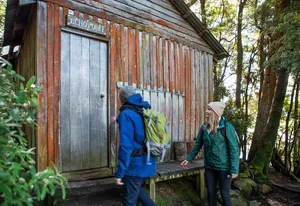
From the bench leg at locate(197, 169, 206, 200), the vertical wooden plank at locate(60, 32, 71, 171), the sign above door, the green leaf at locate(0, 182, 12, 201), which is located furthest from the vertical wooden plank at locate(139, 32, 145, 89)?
the green leaf at locate(0, 182, 12, 201)

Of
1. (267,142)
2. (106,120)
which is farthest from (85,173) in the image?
(267,142)

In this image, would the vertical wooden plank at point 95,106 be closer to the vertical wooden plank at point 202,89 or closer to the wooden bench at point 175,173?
the wooden bench at point 175,173

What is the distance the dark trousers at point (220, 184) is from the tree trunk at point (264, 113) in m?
5.74

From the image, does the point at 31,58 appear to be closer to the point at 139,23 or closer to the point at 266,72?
the point at 139,23

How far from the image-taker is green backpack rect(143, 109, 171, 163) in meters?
3.53

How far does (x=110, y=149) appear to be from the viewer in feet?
17.3

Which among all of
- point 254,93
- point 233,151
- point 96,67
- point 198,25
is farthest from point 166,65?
point 254,93

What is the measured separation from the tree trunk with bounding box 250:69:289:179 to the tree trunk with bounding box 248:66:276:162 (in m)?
0.27

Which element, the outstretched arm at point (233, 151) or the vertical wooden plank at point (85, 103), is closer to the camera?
the outstretched arm at point (233, 151)

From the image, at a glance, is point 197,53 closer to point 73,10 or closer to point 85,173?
point 73,10

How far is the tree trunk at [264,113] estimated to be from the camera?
31.3 ft

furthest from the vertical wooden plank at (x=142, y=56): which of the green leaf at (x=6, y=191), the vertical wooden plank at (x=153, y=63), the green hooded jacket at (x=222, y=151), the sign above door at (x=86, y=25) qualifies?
the green leaf at (x=6, y=191)

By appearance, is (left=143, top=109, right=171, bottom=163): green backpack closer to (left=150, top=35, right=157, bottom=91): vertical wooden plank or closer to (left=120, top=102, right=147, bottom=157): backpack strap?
(left=120, top=102, right=147, bottom=157): backpack strap

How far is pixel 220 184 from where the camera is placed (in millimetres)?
4164
